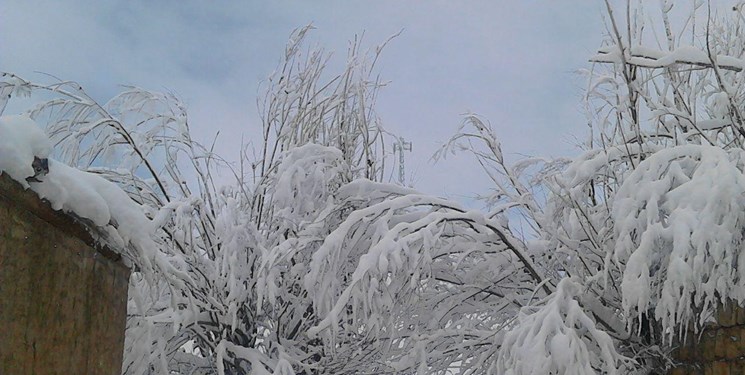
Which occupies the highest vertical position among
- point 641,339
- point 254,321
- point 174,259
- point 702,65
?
point 702,65

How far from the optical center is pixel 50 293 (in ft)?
3.87

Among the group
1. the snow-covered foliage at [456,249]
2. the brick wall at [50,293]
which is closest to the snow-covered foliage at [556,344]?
the snow-covered foliage at [456,249]

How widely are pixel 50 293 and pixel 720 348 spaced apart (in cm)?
361

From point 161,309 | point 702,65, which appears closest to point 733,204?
point 702,65

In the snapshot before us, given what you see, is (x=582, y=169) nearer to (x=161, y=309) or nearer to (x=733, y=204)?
(x=733, y=204)

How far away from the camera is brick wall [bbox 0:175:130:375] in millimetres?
1102

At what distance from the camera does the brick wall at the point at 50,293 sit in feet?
3.61

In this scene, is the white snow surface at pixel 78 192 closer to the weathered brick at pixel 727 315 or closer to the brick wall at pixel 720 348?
the brick wall at pixel 720 348

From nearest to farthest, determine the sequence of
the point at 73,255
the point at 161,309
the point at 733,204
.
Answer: the point at 73,255 → the point at 733,204 → the point at 161,309

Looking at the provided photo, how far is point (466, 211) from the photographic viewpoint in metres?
4.40

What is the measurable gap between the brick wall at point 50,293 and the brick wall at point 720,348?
10.5 ft

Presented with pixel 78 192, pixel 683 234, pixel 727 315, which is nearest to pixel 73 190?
pixel 78 192

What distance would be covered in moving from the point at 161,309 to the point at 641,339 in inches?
121

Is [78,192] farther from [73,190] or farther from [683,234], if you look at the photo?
[683,234]
